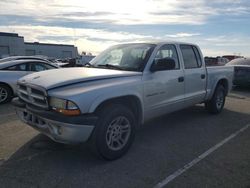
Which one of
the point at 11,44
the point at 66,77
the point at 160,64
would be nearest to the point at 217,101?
the point at 160,64

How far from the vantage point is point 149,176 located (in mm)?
3678

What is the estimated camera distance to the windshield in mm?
4755

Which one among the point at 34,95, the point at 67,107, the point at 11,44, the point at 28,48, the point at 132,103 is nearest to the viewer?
the point at 67,107

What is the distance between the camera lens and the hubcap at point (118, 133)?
13.4 feet

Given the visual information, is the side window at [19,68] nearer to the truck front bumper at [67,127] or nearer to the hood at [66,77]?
A: the hood at [66,77]

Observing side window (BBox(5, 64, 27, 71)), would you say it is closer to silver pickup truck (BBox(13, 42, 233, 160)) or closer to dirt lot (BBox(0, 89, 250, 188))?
dirt lot (BBox(0, 89, 250, 188))

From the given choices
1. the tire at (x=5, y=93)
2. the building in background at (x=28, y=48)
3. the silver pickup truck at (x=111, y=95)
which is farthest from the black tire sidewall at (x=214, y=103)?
the building in background at (x=28, y=48)

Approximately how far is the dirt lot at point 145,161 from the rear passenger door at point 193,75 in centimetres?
70

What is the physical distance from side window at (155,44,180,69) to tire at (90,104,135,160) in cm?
141

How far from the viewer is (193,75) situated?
586 centimetres

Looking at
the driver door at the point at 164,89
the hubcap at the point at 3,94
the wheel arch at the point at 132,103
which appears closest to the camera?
the wheel arch at the point at 132,103

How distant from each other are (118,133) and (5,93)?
547 centimetres

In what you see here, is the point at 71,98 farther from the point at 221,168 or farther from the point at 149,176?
the point at 221,168

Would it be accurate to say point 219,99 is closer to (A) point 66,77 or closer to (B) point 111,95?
(B) point 111,95
